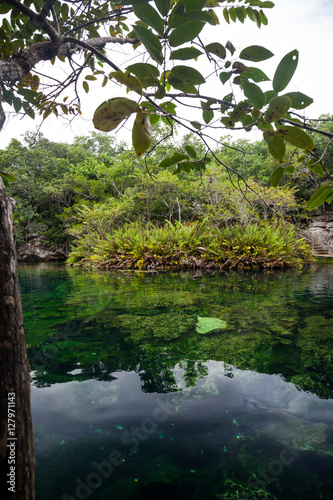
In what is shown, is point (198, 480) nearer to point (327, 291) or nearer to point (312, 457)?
point (312, 457)

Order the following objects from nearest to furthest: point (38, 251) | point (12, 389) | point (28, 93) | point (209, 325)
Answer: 1. point (12, 389)
2. point (28, 93)
3. point (209, 325)
4. point (38, 251)

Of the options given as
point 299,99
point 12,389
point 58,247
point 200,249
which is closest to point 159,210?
point 200,249

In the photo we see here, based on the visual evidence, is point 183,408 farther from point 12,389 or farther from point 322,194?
point 322,194

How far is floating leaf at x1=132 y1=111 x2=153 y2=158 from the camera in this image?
0.50 m

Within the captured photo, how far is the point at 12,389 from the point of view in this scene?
1.46ft

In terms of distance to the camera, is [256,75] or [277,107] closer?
[277,107]

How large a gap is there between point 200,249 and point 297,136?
614 centimetres

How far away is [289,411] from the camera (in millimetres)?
901

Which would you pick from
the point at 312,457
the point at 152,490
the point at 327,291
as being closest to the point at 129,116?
the point at 152,490

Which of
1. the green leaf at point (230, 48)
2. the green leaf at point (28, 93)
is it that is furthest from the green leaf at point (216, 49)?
the green leaf at point (28, 93)

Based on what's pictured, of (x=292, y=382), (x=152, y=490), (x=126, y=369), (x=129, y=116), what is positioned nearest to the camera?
(x=129, y=116)

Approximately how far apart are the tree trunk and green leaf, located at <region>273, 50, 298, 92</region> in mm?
593

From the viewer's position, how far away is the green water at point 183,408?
2.12 feet

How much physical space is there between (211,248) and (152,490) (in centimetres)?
609
